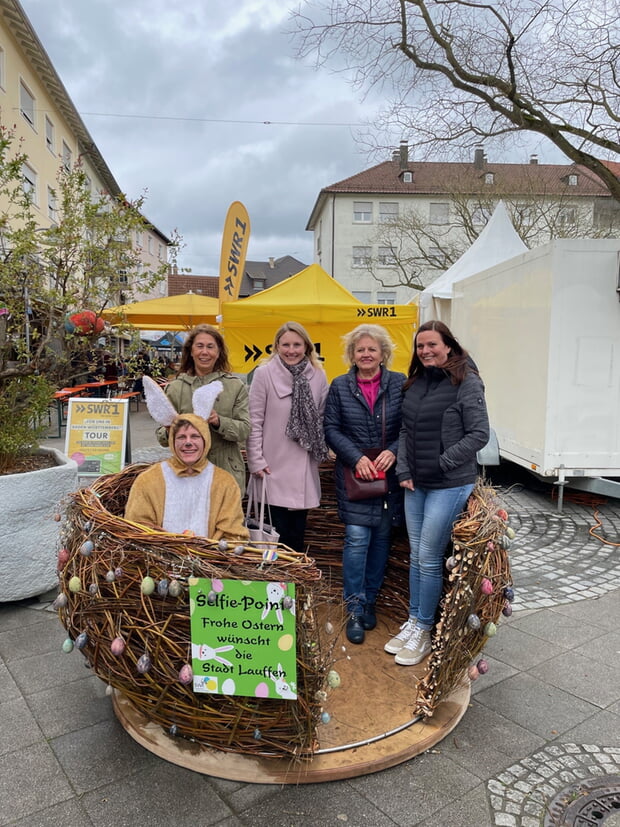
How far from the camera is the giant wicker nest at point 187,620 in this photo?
194cm

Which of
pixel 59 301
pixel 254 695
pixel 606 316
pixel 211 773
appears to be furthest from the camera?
pixel 606 316

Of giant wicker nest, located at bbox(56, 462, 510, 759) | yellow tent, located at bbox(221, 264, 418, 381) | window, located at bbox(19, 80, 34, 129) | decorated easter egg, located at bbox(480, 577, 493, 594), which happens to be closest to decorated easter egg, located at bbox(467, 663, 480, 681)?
giant wicker nest, located at bbox(56, 462, 510, 759)

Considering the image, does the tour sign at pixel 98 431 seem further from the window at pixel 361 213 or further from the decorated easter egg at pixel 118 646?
the window at pixel 361 213

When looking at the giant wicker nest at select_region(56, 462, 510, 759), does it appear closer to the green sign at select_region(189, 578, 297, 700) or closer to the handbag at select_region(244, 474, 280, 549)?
the green sign at select_region(189, 578, 297, 700)

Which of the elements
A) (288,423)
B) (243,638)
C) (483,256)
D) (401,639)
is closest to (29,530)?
(288,423)

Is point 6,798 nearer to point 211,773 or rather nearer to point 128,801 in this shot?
point 128,801

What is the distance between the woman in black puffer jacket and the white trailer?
3185 mm

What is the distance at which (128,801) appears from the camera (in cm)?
199

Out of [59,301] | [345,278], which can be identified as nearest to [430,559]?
[59,301]

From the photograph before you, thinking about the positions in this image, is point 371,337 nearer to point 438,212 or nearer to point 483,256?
point 483,256

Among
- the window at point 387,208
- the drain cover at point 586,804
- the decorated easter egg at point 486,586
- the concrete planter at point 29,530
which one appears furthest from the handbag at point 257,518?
the window at point 387,208

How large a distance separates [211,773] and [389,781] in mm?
657

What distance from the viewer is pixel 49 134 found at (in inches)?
819

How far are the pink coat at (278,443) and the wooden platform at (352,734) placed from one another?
0.89 m
